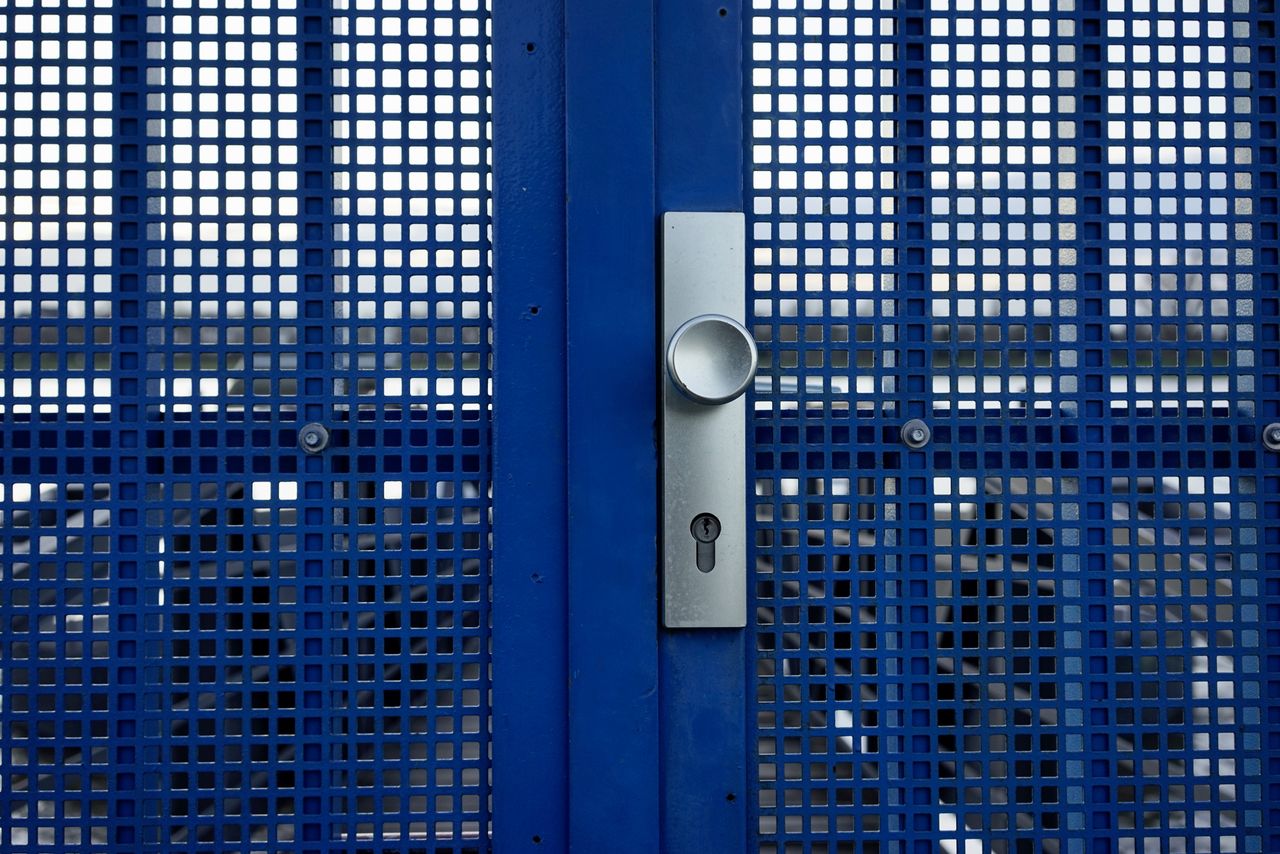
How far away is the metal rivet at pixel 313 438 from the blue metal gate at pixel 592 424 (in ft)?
0.05

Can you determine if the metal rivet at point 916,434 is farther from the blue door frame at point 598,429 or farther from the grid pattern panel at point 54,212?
the grid pattern panel at point 54,212

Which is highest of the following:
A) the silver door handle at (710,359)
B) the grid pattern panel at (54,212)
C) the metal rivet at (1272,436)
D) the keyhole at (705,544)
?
the grid pattern panel at (54,212)

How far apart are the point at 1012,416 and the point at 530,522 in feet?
2.12

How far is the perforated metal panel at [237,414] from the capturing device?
3.50ft

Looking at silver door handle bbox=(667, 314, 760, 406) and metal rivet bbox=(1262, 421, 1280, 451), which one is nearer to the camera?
silver door handle bbox=(667, 314, 760, 406)

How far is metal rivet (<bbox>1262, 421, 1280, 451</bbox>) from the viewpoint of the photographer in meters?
1.11

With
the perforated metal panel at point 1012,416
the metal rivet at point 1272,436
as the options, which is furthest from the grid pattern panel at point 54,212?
the metal rivet at point 1272,436

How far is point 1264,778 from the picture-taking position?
3.67 feet

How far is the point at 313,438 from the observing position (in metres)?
1.06

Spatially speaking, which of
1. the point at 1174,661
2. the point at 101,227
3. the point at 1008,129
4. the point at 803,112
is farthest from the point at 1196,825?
the point at 101,227

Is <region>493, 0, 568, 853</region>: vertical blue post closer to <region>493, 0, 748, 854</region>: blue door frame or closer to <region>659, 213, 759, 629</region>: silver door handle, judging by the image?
<region>493, 0, 748, 854</region>: blue door frame

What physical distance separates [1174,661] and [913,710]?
36cm

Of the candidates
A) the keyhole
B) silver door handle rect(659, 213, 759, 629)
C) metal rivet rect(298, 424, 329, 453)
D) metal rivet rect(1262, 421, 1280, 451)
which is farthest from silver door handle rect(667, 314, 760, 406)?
metal rivet rect(1262, 421, 1280, 451)

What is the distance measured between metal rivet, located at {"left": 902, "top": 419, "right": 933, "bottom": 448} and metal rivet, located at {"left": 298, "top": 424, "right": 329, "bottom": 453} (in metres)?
0.74
